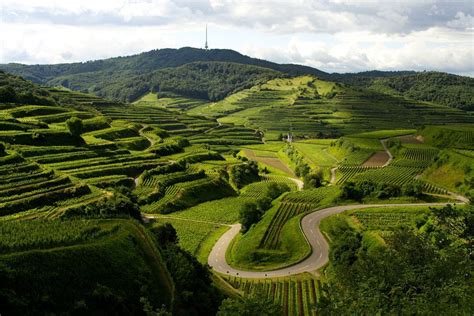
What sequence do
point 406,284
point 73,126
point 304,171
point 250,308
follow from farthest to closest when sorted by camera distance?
point 304,171 < point 73,126 < point 406,284 < point 250,308

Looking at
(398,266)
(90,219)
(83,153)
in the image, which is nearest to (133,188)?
(83,153)

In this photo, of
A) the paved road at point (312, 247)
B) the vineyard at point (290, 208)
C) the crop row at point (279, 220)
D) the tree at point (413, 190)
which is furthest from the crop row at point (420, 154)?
the crop row at point (279, 220)

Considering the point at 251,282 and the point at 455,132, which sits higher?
the point at 455,132

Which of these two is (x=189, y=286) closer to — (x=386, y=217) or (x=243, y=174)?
(x=386, y=217)

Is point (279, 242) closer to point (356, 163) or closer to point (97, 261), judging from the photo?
point (97, 261)

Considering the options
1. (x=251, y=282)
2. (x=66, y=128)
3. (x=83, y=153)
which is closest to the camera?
(x=251, y=282)

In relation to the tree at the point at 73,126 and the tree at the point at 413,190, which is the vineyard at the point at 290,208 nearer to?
the tree at the point at 413,190

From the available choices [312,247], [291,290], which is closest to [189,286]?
[291,290]
